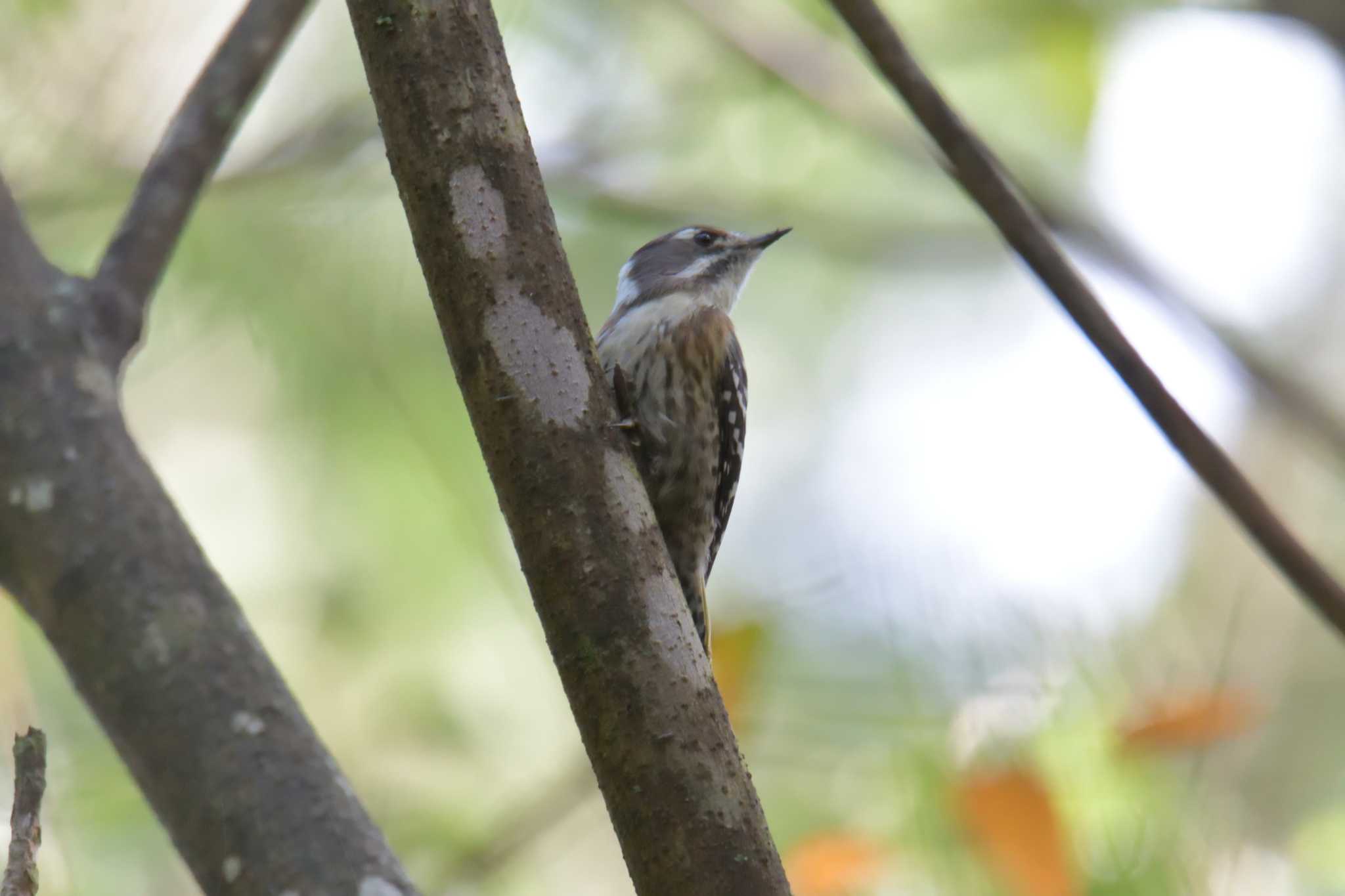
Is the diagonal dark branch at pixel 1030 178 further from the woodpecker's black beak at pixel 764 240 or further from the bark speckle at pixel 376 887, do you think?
the bark speckle at pixel 376 887

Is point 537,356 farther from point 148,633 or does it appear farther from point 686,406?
point 686,406

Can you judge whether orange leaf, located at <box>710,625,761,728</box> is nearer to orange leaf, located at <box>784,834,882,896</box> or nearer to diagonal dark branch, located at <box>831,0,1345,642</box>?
orange leaf, located at <box>784,834,882,896</box>

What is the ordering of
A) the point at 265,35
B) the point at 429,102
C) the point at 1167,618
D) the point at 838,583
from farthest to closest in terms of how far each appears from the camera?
the point at 1167,618
the point at 838,583
the point at 265,35
the point at 429,102

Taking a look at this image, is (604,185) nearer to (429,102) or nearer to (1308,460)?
(429,102)

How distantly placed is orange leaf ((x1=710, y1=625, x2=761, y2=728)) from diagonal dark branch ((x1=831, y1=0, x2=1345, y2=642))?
181cm

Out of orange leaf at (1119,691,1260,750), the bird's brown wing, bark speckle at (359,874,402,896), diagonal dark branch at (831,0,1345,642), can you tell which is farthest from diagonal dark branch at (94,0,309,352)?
orange leaf at (1119,691,1260,750)

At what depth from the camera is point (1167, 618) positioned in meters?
4.51

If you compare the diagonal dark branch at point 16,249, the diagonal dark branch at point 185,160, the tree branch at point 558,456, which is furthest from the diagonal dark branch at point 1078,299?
the diagonal dark branch at point 16,249

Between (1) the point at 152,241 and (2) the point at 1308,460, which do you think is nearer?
(1) the point at 152,241

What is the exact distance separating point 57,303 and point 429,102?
593 mm

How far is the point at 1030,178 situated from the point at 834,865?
231 cm

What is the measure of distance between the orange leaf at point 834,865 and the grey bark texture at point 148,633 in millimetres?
1708

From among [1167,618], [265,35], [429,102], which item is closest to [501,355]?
[429,102]

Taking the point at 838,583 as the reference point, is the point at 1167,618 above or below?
above
